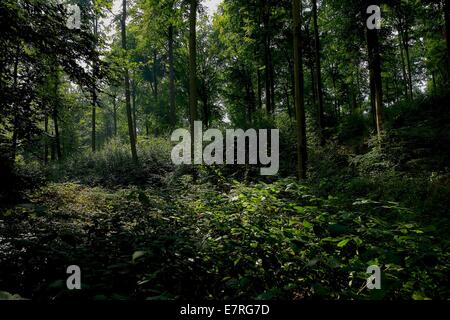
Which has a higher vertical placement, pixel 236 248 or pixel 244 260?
pixel 236 248

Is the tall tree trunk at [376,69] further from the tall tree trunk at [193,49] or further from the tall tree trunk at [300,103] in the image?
the tall tree trunk at [193,49]

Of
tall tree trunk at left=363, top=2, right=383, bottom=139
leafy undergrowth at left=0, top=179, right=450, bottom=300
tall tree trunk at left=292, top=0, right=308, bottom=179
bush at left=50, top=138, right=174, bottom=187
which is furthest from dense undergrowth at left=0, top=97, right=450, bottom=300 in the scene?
bush at left=50, top=138, right=174, bottom=187

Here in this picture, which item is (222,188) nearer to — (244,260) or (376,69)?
(244,260)

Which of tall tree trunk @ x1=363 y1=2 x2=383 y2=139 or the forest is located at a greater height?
tall tree trunk @ x1=363 y1=2 x2=383 y2=139

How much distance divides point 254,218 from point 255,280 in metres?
1.31

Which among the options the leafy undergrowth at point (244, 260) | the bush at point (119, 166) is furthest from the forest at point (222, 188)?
the bush at point (119, 166)

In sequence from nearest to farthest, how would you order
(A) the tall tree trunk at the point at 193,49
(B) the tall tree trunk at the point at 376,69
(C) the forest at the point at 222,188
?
1. (C) the forest at the point at 222,188
2. (A) the tall tree trunk at the point at 193,49
3. (B) the tall tree trunk at the point at 376,69

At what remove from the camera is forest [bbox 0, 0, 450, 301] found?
291 cm

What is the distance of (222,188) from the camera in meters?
10.2

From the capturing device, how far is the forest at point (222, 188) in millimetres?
2914

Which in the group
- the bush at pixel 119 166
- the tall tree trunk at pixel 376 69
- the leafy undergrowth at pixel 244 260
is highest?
the tall tree trunk at pixel 376 69

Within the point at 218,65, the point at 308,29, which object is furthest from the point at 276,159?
the point at 218,65

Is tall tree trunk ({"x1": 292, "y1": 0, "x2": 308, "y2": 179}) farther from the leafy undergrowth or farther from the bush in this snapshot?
the bush

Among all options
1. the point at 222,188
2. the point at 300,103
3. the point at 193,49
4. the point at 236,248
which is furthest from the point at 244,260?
the point at 193,49
